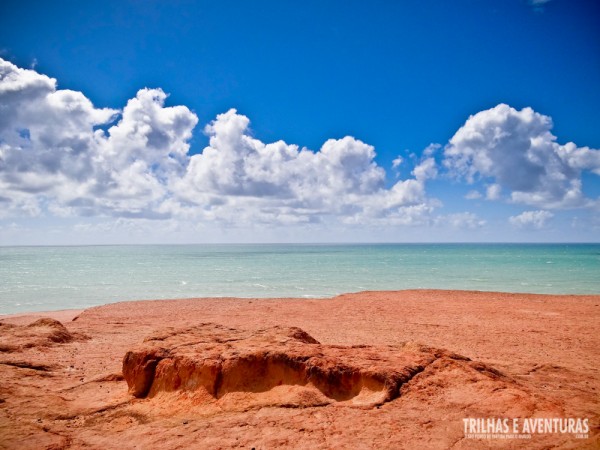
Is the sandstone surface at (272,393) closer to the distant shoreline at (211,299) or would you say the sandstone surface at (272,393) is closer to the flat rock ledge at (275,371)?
the flat rock ledge at (275,371)

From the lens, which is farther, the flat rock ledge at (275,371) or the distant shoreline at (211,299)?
the distant shoreline at (211,299)

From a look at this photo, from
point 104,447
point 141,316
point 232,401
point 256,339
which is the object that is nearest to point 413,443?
point 232,401

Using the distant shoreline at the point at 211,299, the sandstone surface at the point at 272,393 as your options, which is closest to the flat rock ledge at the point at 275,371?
the sandstone surface at the point at 272,393

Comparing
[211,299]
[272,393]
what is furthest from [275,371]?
[211,299]

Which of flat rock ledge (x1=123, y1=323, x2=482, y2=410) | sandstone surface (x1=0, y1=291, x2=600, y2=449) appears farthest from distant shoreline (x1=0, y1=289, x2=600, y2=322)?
flat rock ledge (x1=123, y1=323, x2=482, y2=410)

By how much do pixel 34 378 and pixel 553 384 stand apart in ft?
36.5

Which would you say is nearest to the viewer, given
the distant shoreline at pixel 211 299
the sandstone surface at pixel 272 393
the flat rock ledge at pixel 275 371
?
the sandstone surface at pixel 272 393

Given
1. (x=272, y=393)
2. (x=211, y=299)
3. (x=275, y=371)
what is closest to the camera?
(x=272, y=393)

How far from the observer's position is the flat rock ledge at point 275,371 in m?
6.27

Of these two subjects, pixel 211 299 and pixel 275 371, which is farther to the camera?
pixel 211 299

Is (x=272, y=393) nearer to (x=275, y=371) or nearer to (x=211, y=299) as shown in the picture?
(x=275, y=371)

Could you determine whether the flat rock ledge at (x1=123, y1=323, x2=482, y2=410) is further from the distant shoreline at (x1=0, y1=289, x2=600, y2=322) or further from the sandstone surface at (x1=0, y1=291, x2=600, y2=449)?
the distant shoreline at (x1=0, y1=289, x2=600, y2=322)

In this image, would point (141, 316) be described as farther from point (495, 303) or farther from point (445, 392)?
point (495, 303)

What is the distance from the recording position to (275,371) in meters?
6.67
